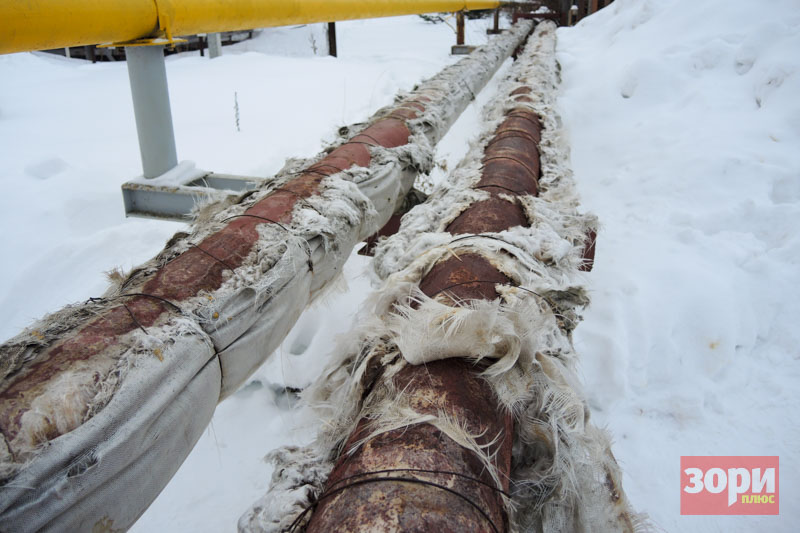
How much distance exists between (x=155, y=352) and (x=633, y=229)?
2.31 metres

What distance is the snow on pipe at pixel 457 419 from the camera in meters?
0.65

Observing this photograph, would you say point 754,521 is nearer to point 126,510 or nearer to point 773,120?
point 126,510

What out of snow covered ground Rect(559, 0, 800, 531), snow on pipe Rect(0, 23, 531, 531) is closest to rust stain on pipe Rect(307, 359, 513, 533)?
snow on pipe Rect(0, 23, 531, 531)

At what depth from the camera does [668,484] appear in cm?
146

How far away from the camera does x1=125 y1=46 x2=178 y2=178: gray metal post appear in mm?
2361

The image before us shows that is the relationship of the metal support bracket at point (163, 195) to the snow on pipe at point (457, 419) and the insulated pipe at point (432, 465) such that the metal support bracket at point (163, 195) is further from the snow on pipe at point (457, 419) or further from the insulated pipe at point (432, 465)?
the insulated pipe at point (432, 465)

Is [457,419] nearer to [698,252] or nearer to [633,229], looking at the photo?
[698,252]

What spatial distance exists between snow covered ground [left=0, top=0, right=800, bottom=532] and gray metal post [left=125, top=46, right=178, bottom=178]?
1.52ft

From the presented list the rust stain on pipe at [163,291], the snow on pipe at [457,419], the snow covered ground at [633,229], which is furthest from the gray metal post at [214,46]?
the snow on pipe at [457,419]

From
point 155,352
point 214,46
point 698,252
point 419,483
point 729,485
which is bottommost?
point 729,485

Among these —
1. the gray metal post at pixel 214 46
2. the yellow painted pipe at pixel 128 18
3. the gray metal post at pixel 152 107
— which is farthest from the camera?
the gray metal post at pixel 214 46

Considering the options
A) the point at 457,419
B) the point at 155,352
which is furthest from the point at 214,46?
the point at 457,419

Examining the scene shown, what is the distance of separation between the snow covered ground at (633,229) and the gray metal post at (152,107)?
0.46 m

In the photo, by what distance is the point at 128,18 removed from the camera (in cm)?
193
